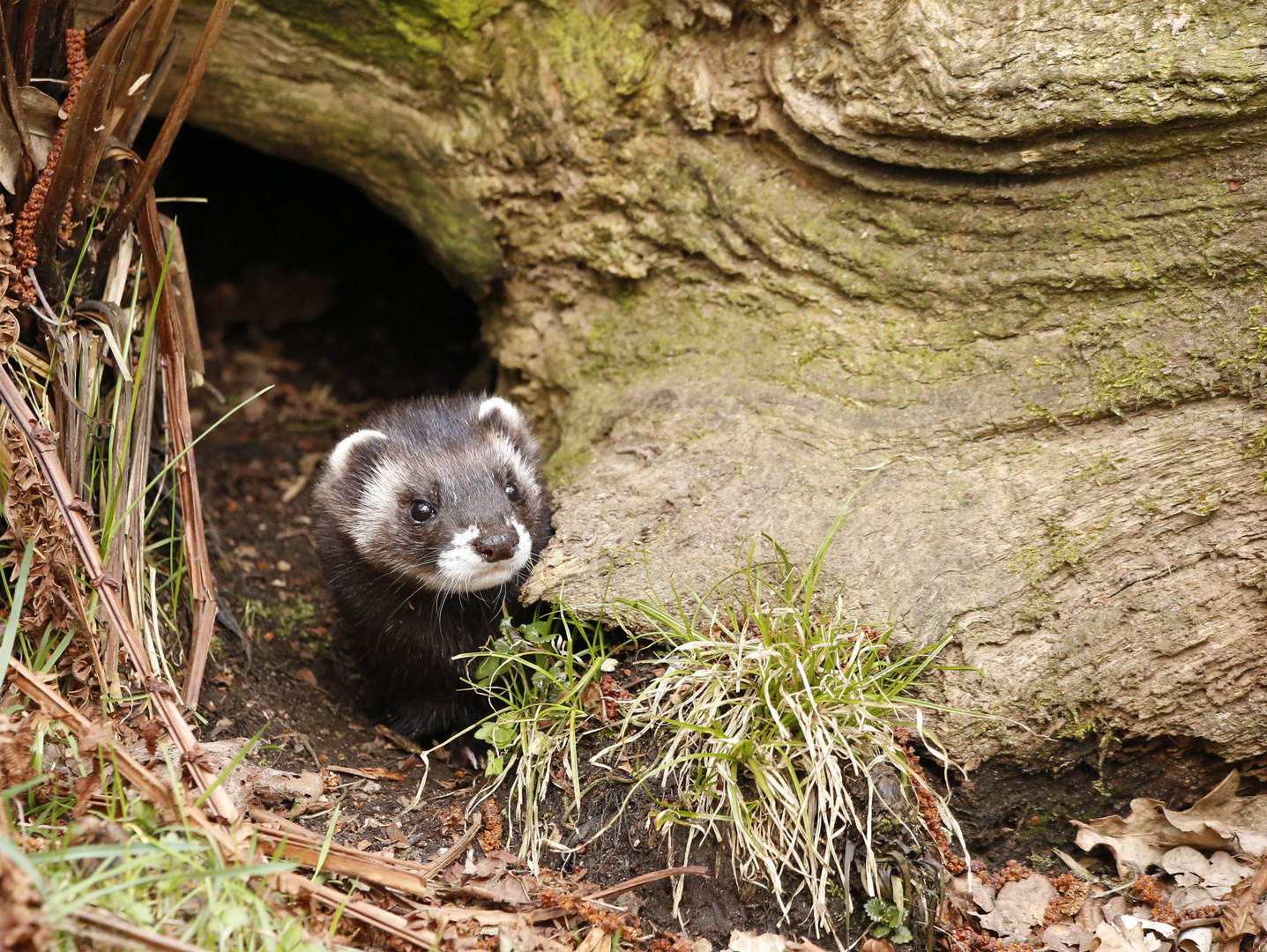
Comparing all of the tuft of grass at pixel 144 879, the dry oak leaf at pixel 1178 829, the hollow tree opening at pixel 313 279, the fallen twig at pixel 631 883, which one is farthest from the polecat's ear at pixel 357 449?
the dry oak leaf at pixel 1178 829

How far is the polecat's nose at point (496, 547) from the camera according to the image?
4.68 metres

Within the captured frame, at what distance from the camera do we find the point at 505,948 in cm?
363

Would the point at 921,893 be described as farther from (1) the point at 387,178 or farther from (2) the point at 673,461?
(1) the point at 387,178

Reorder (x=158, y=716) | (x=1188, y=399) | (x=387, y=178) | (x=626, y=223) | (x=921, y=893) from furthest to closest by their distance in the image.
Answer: (x=387, y=178), (x=626, y=223), (x=1188, y=399), (x=921, y=893), (x=158, y=716)

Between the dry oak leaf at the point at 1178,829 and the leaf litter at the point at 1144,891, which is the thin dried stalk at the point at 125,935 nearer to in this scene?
the leaf litter at the point at 1144,891

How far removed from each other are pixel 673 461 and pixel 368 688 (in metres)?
2.31

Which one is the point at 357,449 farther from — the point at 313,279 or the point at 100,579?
the point at 313,279

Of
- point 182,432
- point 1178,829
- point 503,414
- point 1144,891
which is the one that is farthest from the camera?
point 503,414

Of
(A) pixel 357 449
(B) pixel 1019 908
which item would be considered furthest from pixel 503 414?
(B) pixel 1019 908

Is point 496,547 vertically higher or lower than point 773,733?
higher

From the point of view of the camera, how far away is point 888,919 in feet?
12.7

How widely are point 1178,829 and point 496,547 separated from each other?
3175 millimetres

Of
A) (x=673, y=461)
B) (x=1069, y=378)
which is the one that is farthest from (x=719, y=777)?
(x=1069, y=378)

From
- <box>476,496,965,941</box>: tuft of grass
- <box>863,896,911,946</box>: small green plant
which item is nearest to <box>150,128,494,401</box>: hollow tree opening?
<box>476,496,965,941</box>: tuft of grass
